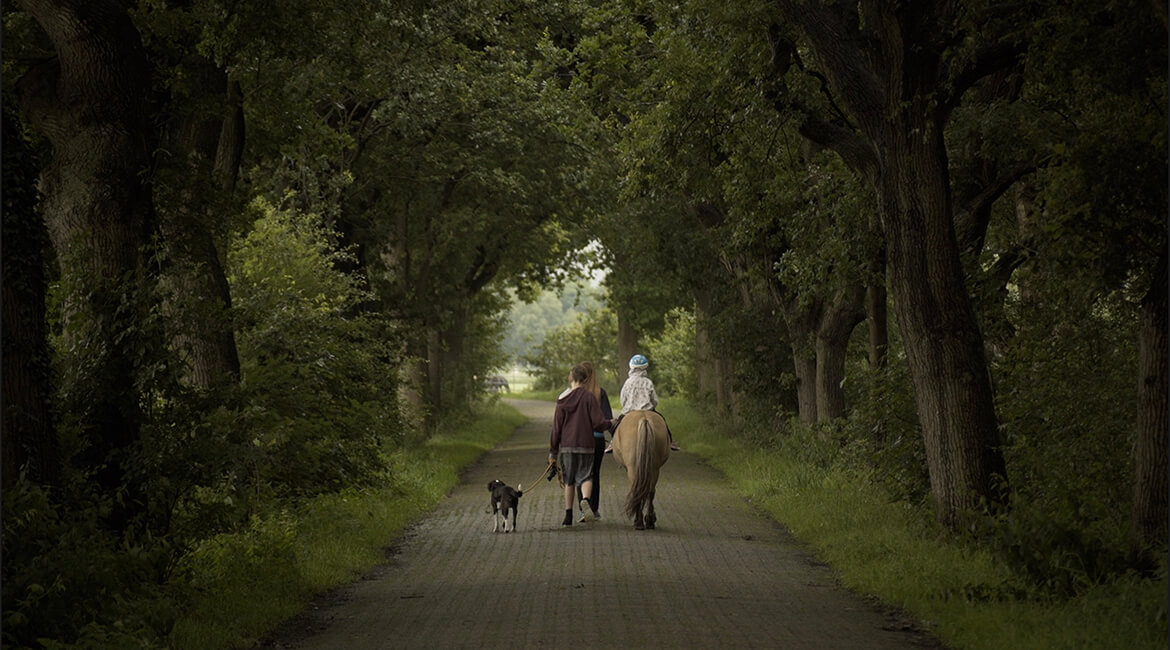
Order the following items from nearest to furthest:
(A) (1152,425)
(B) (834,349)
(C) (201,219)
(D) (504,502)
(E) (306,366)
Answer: (A) (1152,425)
(C) (201,219)
(D) (504,502)
(E) (306,366)
(B) (834,349)

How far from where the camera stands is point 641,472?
56.5ft

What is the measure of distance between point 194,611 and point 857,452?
10538 mm

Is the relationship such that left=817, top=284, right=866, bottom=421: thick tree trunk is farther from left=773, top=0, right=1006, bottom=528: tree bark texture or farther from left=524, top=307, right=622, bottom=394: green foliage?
left=524, top=307, right=622, bottom=394: green foliage

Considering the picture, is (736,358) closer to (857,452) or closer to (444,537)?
(857,452)

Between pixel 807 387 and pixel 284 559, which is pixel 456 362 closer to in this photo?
pixel 807 387

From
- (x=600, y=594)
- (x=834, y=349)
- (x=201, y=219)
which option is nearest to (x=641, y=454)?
(x=600, y=594)

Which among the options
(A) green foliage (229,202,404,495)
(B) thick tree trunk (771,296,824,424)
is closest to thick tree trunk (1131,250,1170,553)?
(A) green foliage (229,202,404,495)

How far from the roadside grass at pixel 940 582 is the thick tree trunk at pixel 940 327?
2.47ft

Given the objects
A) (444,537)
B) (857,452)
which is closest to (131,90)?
(444,537)

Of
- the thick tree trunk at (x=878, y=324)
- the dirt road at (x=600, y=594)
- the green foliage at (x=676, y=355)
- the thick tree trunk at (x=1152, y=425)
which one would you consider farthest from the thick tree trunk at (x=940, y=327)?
the green foliage at (x=676, y=355)

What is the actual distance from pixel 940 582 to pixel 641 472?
5862 mm

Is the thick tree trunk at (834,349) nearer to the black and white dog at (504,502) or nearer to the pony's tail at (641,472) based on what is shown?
the pony's tail at (641,472)

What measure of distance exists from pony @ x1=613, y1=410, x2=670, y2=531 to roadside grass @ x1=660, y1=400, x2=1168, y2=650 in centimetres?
179

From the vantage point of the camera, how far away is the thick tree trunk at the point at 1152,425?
35.4ft
